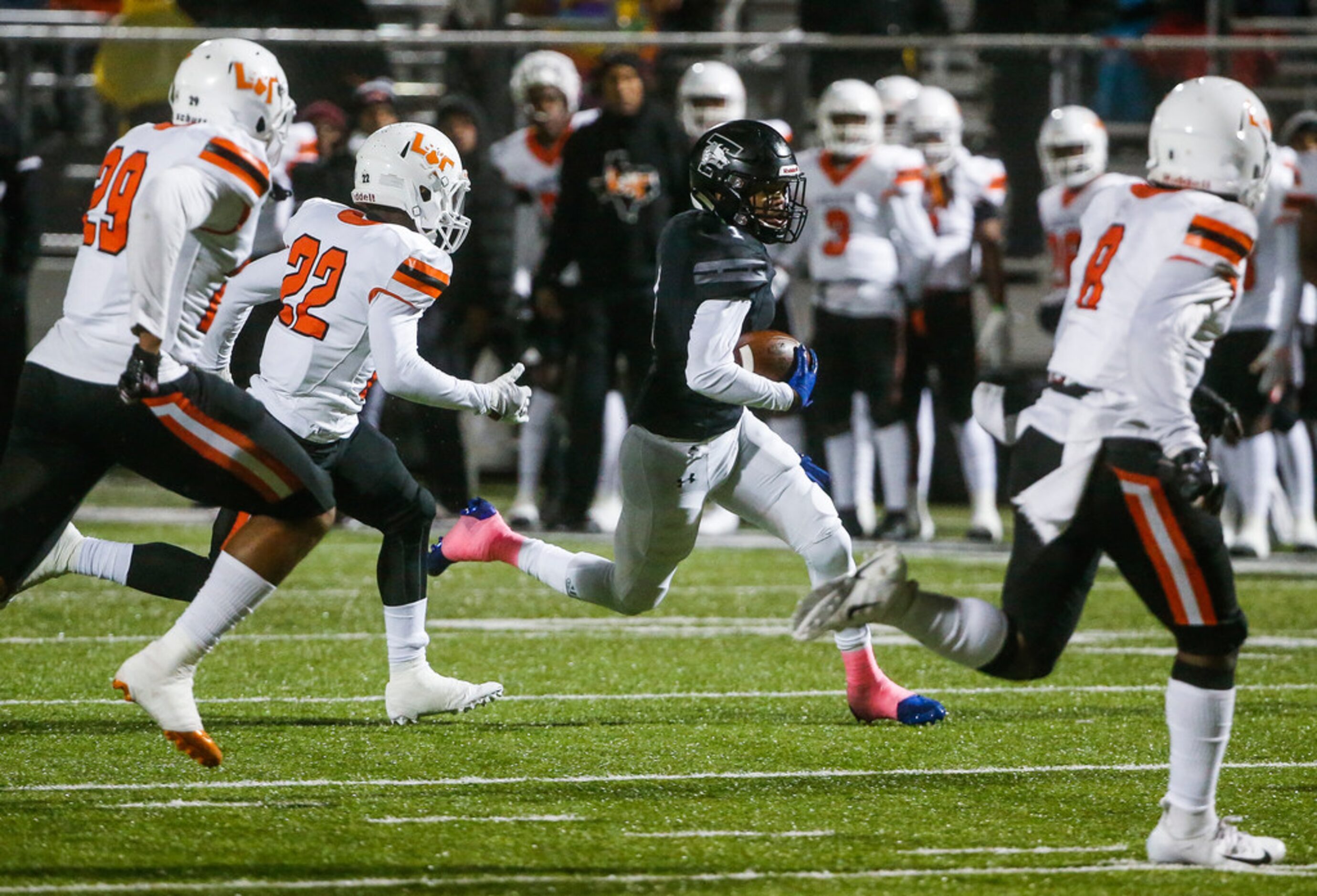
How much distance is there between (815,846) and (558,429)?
6.40 metres

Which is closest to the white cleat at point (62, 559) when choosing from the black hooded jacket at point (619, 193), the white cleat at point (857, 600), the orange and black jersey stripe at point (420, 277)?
the orange and black jersey stripe at point (420, 277)

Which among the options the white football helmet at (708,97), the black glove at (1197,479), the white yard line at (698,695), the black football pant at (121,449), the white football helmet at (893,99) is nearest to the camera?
the black glove at (1197,479)

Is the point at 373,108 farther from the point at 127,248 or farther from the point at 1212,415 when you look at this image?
the point at 1212,415

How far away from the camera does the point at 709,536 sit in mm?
9844

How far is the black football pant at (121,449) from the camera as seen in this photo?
413cm

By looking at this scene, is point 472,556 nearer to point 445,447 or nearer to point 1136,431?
point 1136,431

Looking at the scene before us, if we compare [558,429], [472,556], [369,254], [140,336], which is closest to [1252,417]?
[558,429]

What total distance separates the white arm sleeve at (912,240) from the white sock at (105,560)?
17.2 ft

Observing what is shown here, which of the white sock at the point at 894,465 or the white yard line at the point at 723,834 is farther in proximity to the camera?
the white sock at the point at 894,465

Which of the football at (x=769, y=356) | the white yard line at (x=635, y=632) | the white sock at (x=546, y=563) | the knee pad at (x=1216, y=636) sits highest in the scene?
the football at (x=769, y=356)

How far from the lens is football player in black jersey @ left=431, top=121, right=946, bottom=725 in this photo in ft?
15.9

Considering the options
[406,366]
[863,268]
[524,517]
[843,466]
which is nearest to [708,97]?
[863,268]

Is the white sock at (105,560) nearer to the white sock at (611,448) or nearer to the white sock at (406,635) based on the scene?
the white sock at (406,635)

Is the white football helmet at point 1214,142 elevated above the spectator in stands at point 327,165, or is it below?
above
